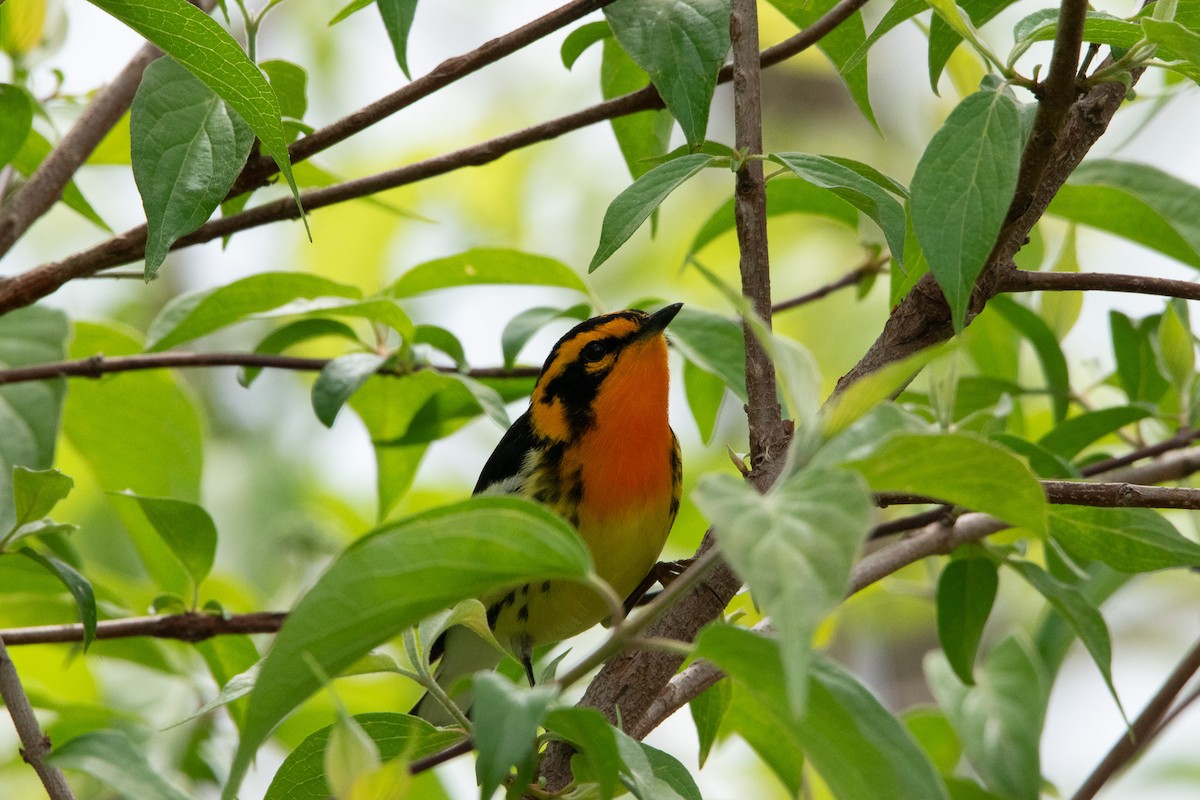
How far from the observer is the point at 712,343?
2.29 m

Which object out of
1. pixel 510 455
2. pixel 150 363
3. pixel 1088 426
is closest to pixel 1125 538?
pixel 1088 426

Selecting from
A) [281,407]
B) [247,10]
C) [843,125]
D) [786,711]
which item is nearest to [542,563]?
[786,711]

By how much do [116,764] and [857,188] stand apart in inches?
40.1

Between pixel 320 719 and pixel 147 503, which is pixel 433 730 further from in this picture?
pixel 320 719

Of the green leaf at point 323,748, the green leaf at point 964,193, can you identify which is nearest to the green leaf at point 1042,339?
the green leaf at point 964,193

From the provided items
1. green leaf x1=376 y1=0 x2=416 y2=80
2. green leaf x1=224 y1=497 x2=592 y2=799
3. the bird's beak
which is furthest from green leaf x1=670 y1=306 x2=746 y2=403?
green leaf x1=224 y1=497 x2=592 y2=799

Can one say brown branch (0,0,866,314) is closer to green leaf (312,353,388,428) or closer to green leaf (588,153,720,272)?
green leaf (312,353,388,428)

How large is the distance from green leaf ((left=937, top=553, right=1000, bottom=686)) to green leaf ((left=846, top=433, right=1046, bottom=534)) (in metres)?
1.12

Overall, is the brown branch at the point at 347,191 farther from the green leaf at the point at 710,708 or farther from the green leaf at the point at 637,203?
the green leaf at the point at 710,708

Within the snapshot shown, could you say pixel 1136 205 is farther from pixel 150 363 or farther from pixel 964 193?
pixel 150 363

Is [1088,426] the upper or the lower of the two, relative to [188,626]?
upper

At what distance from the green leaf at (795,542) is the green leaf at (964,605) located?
1266 millimetres

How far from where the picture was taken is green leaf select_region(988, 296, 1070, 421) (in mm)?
2461

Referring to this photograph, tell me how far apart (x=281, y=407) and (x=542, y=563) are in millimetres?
4405
